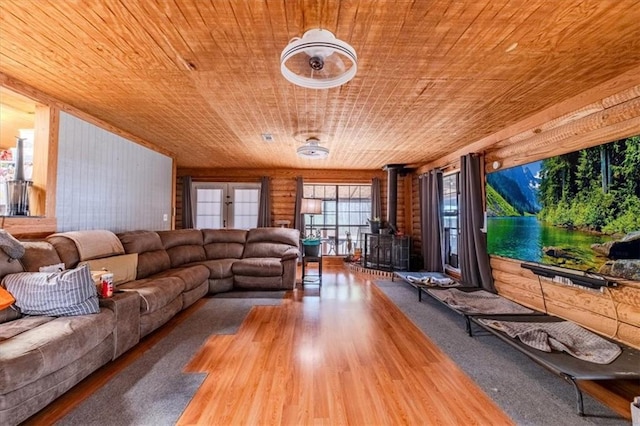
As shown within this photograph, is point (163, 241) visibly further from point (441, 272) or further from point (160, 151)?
point (441, 272)

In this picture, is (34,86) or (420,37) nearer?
(420,37)

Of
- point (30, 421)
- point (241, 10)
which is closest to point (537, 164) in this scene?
point (241, 10)

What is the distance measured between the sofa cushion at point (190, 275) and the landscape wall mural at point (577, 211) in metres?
4.21

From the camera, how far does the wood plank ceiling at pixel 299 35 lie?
68.0 inches

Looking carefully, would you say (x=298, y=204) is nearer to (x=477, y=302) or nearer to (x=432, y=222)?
(x=432, y=222)

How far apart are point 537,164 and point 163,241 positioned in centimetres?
527

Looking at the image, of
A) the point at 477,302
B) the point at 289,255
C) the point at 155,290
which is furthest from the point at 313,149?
the point at 477,302

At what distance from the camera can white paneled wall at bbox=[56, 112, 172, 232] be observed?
3.38m

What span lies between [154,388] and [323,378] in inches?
47.9

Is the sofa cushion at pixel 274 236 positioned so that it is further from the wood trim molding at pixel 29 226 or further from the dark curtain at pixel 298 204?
the wood trim molding at pixel 29 226

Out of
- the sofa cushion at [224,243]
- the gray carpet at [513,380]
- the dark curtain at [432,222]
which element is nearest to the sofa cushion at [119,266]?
the sofa cushion at [224,243]

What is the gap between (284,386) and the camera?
208 centimetres

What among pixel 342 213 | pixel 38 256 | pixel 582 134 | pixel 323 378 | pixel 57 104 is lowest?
pixel 323 378

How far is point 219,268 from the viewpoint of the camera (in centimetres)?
457
